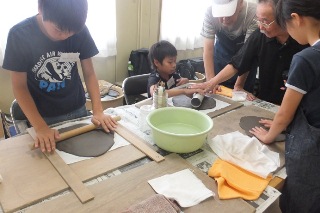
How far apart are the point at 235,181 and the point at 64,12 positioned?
812 mm

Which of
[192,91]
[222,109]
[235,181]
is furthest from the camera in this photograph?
[192,91]

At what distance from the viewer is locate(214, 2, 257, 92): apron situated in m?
1.89

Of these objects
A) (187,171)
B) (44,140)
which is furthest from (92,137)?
(187,171)

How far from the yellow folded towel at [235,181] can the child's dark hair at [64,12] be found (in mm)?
710

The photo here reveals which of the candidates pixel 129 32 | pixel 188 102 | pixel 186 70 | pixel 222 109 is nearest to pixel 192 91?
pixel 188 102

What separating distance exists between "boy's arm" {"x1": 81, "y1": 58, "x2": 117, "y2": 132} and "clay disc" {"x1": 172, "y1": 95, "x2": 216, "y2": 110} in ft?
1.43

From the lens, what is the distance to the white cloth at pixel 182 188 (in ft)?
2.50

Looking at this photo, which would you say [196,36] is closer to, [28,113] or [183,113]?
[183,113]

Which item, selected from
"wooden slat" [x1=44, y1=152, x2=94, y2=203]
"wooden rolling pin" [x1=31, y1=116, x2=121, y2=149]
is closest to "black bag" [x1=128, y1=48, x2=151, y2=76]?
"wooden rolling pin" [x1=31, y1=116, x2=121, y2=149]

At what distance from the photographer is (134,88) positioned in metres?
1.93

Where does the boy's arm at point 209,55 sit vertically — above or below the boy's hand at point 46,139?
above

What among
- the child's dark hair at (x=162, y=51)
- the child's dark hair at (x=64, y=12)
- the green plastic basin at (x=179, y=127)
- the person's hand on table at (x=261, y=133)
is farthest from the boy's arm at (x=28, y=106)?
the child's dark hair at (x=162, y=51)

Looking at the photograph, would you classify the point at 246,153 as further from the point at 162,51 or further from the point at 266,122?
the point at 162,51

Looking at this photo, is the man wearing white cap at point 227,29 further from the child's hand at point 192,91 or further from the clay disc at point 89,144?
the clay disc at point 89,144
